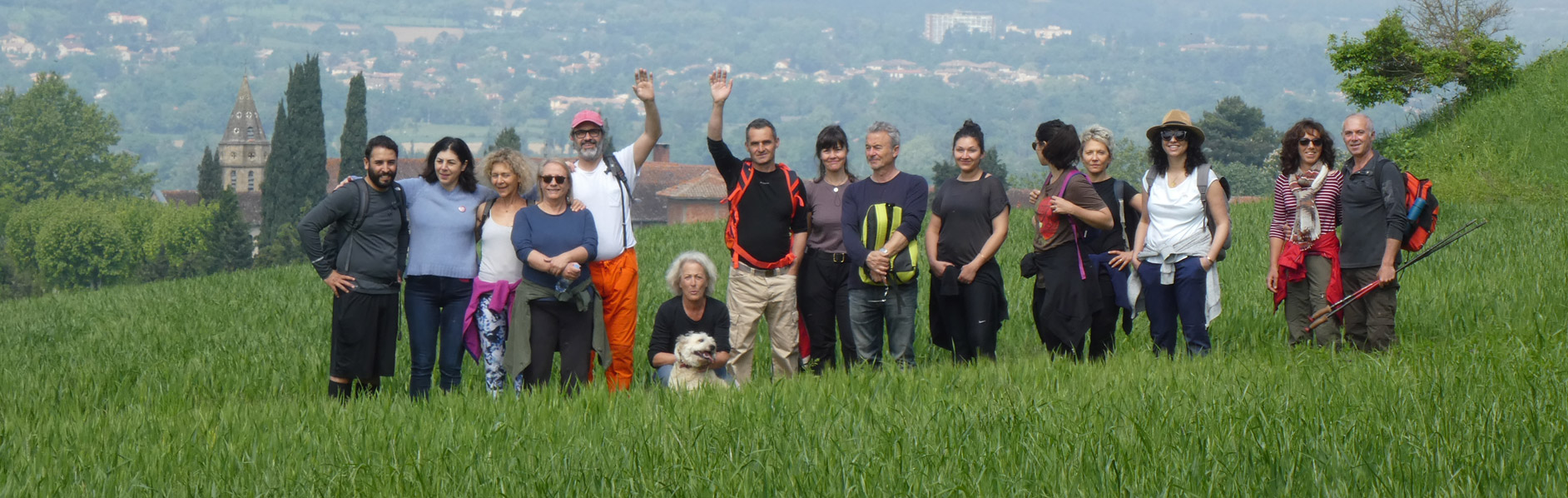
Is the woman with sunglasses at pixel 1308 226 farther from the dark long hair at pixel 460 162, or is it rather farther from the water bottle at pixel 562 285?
the dark long hair at pixel 460 162

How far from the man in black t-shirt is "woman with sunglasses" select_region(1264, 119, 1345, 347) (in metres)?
2.75

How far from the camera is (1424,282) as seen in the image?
11.1 m

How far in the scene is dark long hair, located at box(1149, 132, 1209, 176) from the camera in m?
7.21

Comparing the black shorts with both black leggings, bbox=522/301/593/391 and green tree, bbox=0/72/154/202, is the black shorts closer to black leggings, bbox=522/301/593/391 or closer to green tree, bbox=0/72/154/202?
black leggings, bbox=522/301/593/391

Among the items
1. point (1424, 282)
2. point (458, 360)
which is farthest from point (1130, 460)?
point (1424, 282)

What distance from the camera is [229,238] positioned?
3137 inches

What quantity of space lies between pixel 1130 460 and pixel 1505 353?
3.27 metres

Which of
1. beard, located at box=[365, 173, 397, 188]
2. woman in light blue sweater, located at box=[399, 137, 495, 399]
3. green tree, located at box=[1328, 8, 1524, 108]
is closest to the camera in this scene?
beard, located at box=[365, 173, 397, 188]

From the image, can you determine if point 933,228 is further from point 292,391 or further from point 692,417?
point 292,391

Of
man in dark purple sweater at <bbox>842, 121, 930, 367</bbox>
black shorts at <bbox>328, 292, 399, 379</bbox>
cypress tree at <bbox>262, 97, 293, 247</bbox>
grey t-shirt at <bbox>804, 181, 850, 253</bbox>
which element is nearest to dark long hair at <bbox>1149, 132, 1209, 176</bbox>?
man in dark purple sweater at <bbox>842, 121, 930, 367</bbox>

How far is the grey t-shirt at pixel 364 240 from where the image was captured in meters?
7.25

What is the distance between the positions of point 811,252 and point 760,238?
429 mm

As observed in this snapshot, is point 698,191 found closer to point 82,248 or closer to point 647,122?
point 82,248

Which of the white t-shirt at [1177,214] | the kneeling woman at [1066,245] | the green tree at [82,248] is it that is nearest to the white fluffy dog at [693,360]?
the kneeling woman at [1066,245]
